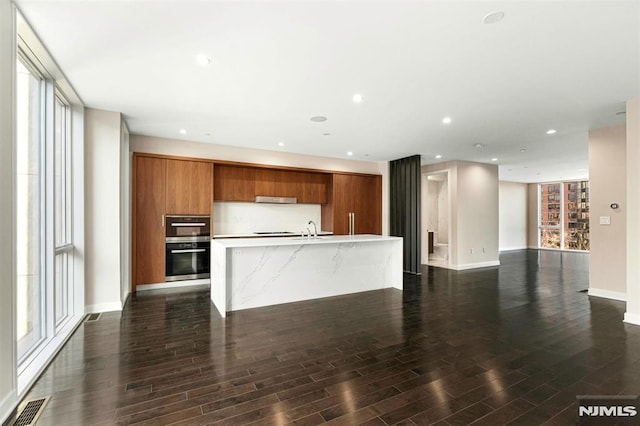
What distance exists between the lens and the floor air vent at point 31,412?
6.17 ft

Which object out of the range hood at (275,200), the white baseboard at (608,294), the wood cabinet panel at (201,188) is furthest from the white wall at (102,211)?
the white baseboard at (608,294)

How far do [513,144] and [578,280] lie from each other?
314cm

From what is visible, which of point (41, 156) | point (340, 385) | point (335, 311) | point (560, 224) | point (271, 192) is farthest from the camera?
point (560, 224)

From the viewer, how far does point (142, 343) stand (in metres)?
3.06

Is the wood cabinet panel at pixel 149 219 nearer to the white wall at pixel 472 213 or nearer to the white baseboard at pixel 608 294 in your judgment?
the white wall at pixel 472 213

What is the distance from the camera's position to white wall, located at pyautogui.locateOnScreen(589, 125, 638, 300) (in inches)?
186

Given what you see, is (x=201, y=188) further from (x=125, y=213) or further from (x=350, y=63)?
(x=350, y=63)

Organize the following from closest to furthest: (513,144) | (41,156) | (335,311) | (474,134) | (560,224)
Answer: (41,156) → (335,311) → (474,134) → (513,144) → (560,224)

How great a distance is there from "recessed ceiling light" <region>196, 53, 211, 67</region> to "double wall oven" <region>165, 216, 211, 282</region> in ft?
11.5

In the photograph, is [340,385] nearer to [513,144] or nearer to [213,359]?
[213,359]

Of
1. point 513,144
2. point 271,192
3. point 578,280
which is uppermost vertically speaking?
point 513,144

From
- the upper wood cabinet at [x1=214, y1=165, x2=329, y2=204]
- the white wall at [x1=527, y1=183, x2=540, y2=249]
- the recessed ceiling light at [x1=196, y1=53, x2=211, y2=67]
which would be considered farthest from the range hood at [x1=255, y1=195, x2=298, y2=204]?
the white wall at [x1=527, y1=183, x2=540, y2=249]

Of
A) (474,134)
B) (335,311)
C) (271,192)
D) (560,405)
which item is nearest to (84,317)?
(335,311)

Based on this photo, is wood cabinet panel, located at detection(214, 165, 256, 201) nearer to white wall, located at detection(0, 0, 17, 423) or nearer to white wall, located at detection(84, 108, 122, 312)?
white wall, located at detection(84, 108, 122, 312)
